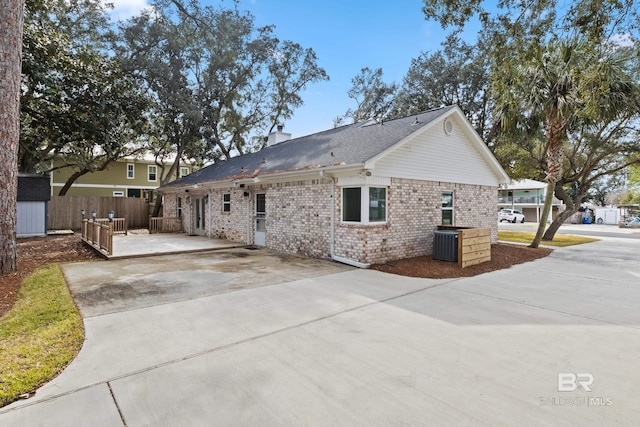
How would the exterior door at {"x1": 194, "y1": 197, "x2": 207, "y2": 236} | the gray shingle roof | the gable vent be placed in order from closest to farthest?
the gray shingle roof < the gable vent < the exterior door at {"x1": 194, "y1": 197, "x2": 207, "y2": 236}

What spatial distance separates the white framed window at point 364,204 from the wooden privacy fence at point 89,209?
17651 millimetres

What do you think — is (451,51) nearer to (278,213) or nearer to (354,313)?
(278,213)

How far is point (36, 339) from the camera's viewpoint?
3857 millimetres

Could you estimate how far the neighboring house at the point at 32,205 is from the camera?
14.4m

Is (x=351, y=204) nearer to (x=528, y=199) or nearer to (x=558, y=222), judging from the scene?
(x=558, y=222)

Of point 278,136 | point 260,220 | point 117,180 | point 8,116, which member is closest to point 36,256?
point 8,116

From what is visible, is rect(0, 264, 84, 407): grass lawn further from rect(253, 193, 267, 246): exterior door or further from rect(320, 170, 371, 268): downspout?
rect(253, 193, 267, 246): exterior door

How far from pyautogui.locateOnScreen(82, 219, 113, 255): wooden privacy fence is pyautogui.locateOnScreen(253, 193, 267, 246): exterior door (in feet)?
15.5

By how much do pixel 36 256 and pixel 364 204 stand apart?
32.9 ft

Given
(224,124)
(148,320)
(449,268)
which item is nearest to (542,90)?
(449,268)

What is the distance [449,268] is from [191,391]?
718cm

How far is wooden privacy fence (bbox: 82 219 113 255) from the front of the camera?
9.93 m

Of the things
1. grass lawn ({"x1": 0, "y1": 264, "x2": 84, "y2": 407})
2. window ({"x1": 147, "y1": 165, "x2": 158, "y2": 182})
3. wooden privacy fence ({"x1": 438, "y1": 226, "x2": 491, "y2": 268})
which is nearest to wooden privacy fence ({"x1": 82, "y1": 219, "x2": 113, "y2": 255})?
grass lawn ({"x1": 0, "y1": 264, "x2": 84, "y2": 407})

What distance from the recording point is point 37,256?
993cm
